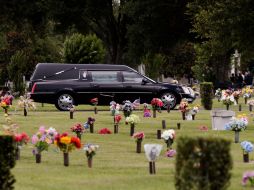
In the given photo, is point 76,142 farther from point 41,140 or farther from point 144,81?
point 144,81

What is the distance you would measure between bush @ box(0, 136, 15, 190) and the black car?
25269 mm

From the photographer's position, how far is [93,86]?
35875 mm

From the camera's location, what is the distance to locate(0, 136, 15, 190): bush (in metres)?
9.55

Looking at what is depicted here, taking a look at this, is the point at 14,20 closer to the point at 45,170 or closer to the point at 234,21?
the point at 234,21

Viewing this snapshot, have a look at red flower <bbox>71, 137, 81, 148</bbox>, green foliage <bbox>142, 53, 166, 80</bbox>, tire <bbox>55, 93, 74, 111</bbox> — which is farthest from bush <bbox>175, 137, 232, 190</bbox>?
green foliage <bbox>142, 53, 166, 80</bbox>

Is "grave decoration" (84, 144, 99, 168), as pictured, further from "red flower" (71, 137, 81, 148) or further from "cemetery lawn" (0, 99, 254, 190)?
"red flower" (71, 137, 81, 148)

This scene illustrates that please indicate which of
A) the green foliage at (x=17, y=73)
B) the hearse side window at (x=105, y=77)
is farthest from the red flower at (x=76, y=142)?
the green foliage at (x=17, y=73)

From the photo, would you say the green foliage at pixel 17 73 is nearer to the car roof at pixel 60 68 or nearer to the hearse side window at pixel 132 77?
the car roof at pixel 60 68

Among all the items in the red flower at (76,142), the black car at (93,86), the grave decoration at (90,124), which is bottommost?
the red flower at (76,142)

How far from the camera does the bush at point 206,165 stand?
880cm

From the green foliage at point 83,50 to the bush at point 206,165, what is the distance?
51072mm

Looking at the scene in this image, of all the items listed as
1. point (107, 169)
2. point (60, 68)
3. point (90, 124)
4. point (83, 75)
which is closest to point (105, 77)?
point (83, 75)

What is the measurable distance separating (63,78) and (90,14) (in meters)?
22.2

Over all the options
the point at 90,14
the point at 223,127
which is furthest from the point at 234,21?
the point at 90,14
